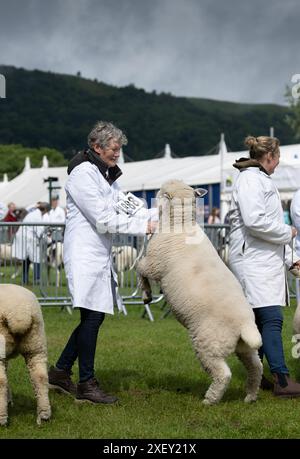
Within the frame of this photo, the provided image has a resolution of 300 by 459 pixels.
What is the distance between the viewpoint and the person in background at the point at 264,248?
6.44 metres

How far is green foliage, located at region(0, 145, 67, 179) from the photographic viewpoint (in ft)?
332

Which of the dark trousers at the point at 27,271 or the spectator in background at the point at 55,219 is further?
the spectator in background at the point at 55,219

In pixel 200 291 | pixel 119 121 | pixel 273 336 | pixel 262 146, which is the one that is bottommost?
pixel 273 336

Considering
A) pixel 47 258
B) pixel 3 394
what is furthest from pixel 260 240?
pixel 47 258

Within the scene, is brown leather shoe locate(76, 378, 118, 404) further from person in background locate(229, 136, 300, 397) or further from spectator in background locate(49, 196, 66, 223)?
spectator in background locate(49, 196, 66, 223)

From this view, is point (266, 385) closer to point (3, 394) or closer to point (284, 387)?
point (284, 387)

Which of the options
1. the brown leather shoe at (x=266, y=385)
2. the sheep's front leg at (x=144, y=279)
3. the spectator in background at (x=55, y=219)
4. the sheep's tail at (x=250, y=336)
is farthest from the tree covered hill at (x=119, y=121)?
the sheep's tail at (x=250, y=336)

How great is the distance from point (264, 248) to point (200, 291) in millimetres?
849

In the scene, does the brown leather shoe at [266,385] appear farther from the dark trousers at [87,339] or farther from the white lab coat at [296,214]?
the dark trousers at [87,339]

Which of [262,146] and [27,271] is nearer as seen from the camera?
[262,146]

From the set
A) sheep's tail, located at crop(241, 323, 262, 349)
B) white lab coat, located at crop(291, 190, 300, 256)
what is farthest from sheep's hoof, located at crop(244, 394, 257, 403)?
white lab coat, located at crop(291, 190, 300, 256)

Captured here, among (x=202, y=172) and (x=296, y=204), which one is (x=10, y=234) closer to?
(x=296, y=204)

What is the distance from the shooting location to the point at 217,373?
19.6 feet

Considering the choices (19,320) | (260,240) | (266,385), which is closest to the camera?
(19,320)
